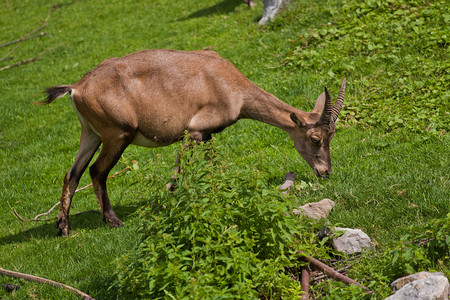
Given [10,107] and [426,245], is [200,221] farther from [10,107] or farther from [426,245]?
[10,107]

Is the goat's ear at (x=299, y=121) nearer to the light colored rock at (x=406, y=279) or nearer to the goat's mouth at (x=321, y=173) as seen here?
the goat's mouth at (x=321, y=173)

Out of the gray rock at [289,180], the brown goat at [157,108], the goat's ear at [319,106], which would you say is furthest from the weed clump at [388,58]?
the gray rock at [289,180]

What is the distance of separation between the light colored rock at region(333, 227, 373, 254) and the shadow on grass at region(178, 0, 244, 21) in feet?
42.7

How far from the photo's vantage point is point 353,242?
18.3 feet

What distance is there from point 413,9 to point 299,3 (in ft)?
11.3

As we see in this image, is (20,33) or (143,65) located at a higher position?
(143,65)

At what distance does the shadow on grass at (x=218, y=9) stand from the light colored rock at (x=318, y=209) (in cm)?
1212

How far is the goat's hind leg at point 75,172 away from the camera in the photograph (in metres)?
7.71

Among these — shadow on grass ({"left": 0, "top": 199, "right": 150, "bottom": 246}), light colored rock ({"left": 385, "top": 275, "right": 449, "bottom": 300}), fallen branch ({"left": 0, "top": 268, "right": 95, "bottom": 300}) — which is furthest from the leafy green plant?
shadow on grass ({"left": 0, "top": 199, "right": 150, "bottom": 246})

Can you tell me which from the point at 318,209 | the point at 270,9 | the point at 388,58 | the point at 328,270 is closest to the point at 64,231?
the point at 318,209

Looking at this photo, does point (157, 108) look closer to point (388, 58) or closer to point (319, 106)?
point (319, 106)

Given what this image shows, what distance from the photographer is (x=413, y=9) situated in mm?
11891

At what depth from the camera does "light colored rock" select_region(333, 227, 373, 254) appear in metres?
5.58

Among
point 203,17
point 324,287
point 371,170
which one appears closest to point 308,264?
point 324,287
